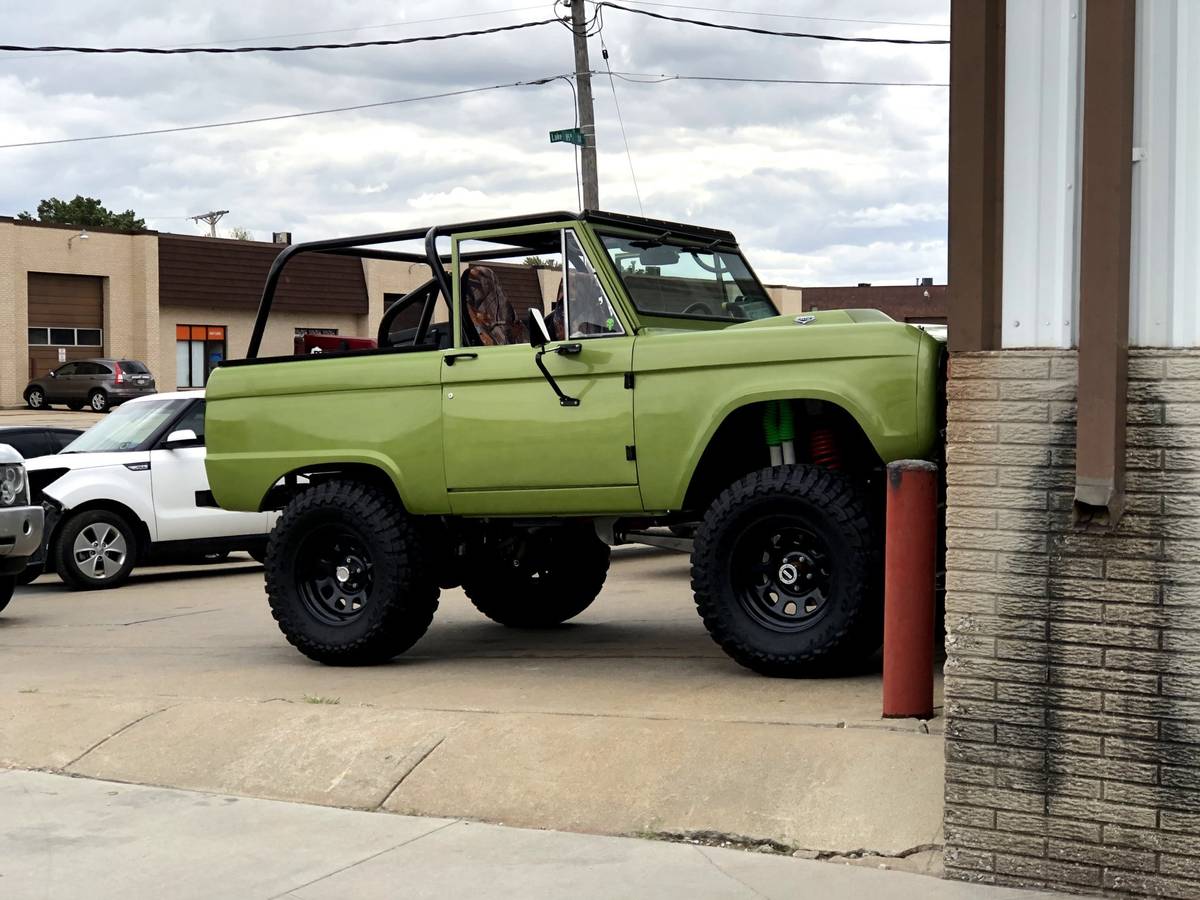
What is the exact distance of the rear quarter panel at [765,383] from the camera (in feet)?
21.6

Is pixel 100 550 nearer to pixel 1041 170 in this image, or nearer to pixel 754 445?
pixel 754 445

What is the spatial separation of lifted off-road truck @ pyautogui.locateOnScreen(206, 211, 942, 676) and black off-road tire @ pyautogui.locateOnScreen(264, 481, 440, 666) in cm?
1

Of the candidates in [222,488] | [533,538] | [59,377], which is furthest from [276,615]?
[59,377]

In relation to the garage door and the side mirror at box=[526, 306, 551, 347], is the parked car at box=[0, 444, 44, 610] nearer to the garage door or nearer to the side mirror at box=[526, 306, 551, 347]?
the side mirror at box=[526, 306, 551, 347]

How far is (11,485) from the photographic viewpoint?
10.9m

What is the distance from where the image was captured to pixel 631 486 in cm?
732

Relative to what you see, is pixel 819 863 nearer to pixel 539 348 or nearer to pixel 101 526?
pixel 539 348

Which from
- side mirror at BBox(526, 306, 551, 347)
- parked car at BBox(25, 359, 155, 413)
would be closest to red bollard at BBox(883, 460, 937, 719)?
side mirror at BBox(526, 306, 551, 347)

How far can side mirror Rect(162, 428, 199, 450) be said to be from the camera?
1388cm

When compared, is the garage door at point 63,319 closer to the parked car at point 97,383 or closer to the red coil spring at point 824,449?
the parked car at point 97,383

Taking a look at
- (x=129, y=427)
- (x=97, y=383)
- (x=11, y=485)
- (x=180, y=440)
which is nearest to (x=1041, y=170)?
(x=11, y=485)

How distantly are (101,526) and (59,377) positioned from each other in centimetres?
3187

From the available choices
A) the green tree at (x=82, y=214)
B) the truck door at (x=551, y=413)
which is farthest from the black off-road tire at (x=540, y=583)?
the green tree at (x=82, y=214)

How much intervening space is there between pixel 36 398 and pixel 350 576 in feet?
128
